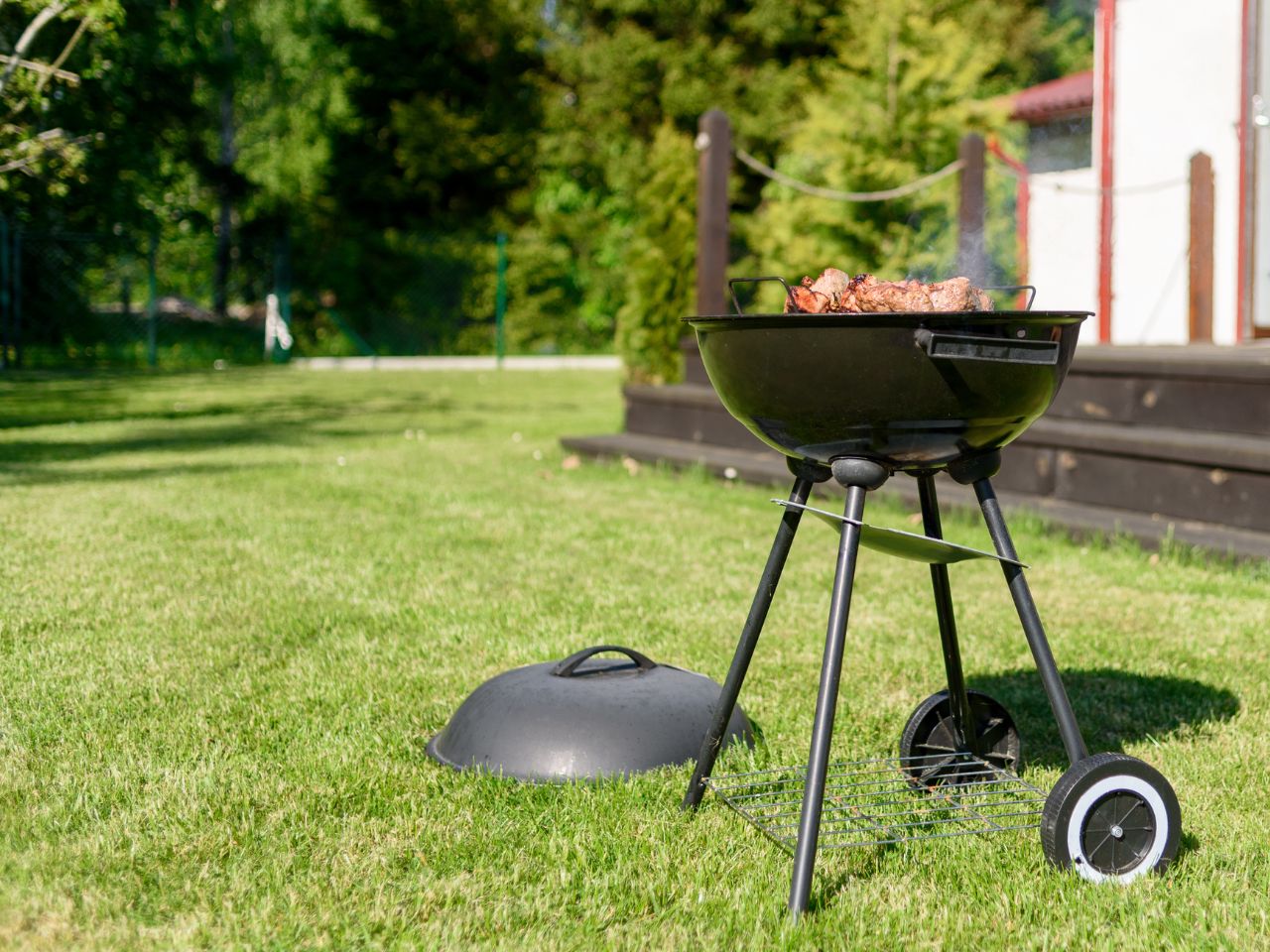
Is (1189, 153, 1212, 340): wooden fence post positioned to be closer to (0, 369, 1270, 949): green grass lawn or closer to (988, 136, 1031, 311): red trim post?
(988, 136, 1031, 311): red trim post

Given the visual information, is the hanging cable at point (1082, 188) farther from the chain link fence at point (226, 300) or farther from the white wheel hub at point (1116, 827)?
the chain link fence at point (226, 300)

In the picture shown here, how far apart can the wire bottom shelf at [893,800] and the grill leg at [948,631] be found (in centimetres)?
6

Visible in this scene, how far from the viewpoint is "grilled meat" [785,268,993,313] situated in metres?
2.28

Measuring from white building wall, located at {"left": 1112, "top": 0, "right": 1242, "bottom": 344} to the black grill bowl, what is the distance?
986cm

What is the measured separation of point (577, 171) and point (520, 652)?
82.7ft

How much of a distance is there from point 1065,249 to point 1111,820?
11672 mm

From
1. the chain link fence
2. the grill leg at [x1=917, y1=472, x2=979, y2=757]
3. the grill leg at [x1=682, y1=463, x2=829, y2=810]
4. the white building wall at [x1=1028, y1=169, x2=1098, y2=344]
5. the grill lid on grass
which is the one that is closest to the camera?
the grill leg at [x1=682, y1=463, x2=829, y2=810]

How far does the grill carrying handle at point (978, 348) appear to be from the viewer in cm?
211

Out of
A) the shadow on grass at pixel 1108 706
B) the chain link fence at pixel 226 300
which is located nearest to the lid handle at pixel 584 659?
the shadow on grass at pixel 1108 706

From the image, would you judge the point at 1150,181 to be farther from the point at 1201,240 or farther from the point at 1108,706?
the point at 1108,706

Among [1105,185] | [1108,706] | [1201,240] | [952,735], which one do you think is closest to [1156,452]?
[1108,706]

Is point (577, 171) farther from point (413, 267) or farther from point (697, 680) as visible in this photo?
point (697, 680)

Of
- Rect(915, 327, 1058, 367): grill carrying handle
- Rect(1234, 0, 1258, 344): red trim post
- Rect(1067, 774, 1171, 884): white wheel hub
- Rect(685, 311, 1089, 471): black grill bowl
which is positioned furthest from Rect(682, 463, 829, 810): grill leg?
Rect(1234, 0, 1258, 344): red trim post

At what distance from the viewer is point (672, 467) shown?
8062mm
